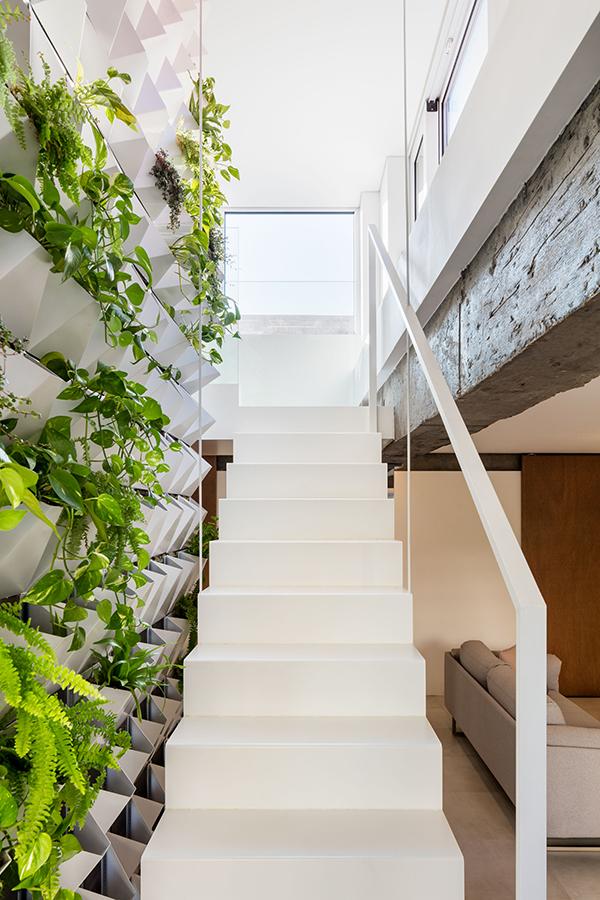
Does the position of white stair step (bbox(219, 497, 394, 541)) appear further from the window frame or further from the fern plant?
the window frame

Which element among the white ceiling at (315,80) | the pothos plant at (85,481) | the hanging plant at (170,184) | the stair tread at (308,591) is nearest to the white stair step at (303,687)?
the stair tread at (308,591)

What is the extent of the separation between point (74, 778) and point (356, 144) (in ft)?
16.0

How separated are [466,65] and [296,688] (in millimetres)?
3174

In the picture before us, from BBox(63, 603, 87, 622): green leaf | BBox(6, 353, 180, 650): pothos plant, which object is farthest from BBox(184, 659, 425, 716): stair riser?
BBox(63, 603, 87, 622): green leaf

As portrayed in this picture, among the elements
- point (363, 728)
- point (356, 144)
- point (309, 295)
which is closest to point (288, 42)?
point (356, 144)

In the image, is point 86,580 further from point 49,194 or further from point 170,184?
point 170,184

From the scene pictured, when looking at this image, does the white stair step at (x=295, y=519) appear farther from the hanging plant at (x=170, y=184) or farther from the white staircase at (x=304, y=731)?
the hanging plant at (x=170, y=184)

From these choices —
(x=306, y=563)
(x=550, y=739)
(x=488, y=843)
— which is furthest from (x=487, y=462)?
(x=306, y=563)

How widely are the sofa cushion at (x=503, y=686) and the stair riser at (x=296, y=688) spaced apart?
190 centimetres

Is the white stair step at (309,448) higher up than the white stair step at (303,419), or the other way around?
the white stair step at (303,419)

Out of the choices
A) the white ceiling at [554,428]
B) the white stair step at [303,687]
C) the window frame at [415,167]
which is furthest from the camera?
the window frame at [415,167]

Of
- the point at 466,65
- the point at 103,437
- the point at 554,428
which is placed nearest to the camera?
the point at 103,437

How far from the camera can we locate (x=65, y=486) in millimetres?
1334

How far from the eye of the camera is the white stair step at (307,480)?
125 inches
